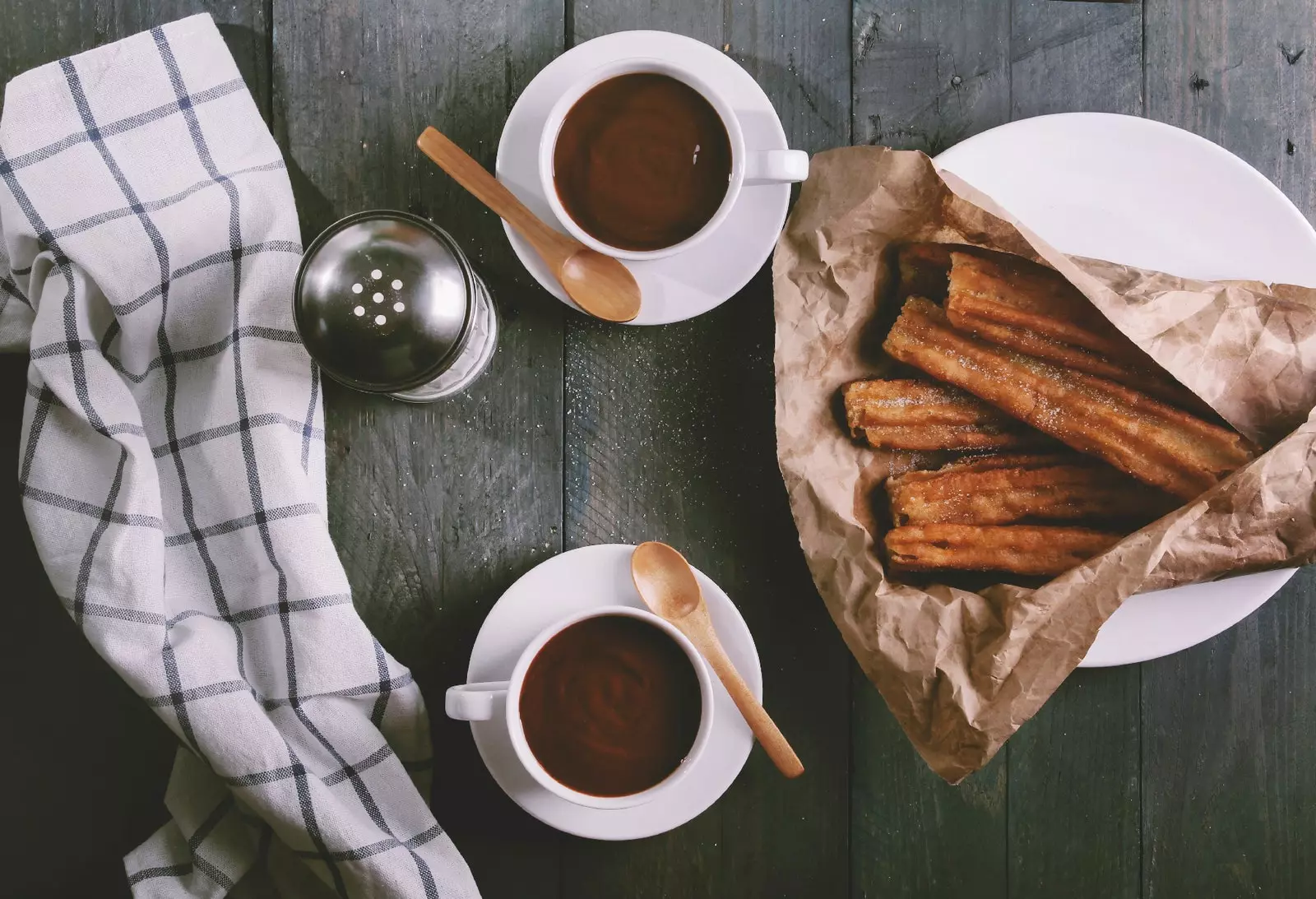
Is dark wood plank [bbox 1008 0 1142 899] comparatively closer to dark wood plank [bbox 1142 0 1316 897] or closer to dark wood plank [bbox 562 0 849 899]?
dark wood plank [bbox 1142 0 1316 897]

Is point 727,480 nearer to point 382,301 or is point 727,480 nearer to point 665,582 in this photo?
point 665,582

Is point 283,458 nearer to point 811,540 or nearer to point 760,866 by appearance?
point 811,540

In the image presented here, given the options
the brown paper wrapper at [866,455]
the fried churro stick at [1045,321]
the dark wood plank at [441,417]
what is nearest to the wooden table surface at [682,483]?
the dark wood plank at [441,417]

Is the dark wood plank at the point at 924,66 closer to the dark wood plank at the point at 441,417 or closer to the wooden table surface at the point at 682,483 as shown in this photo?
the wooden table surface at the point at 682,483

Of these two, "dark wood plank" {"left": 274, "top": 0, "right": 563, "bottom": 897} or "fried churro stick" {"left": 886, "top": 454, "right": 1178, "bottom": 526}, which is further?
"dark wood plank" {"left": 274, "top": 0, "right": 563, "bottom": 897}

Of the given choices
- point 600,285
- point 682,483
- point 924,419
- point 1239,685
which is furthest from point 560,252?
point 1239,685

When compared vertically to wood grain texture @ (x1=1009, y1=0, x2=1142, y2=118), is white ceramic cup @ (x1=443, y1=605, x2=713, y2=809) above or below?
below

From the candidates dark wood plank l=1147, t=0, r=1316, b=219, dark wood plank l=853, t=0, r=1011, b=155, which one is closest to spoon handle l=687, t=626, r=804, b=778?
dark wood plank l=853, t=0, r=1011, b=155
